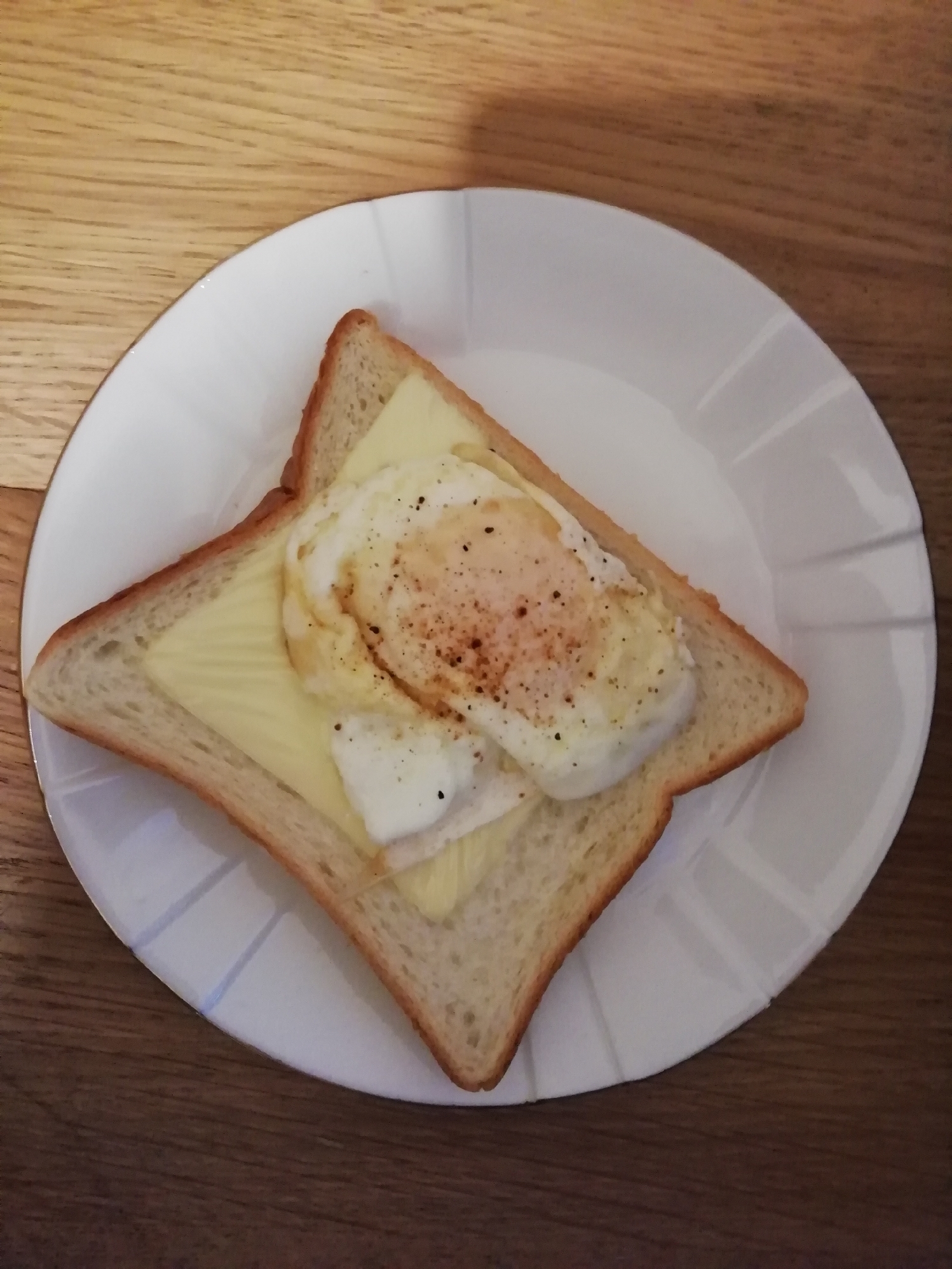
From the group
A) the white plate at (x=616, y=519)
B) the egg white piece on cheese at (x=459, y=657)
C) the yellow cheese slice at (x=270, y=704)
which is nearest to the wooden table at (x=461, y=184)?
the white plate at (x=616, y=519)

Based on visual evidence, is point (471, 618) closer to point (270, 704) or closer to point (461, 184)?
point (270, 704)

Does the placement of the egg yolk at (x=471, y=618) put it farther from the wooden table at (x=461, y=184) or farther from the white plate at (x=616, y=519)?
the wooden table at (x=461, y=184)

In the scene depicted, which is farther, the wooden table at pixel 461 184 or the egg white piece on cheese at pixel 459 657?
the wooden table at pixel 461 184

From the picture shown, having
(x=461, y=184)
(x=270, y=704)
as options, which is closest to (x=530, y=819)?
(x=270, y=704)

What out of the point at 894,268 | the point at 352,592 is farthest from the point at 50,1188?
the point at 894,268

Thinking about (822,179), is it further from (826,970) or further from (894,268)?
(826,970)

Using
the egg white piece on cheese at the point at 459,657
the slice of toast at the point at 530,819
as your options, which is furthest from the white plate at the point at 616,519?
the egg white piece on cheese at the point at 459,657
